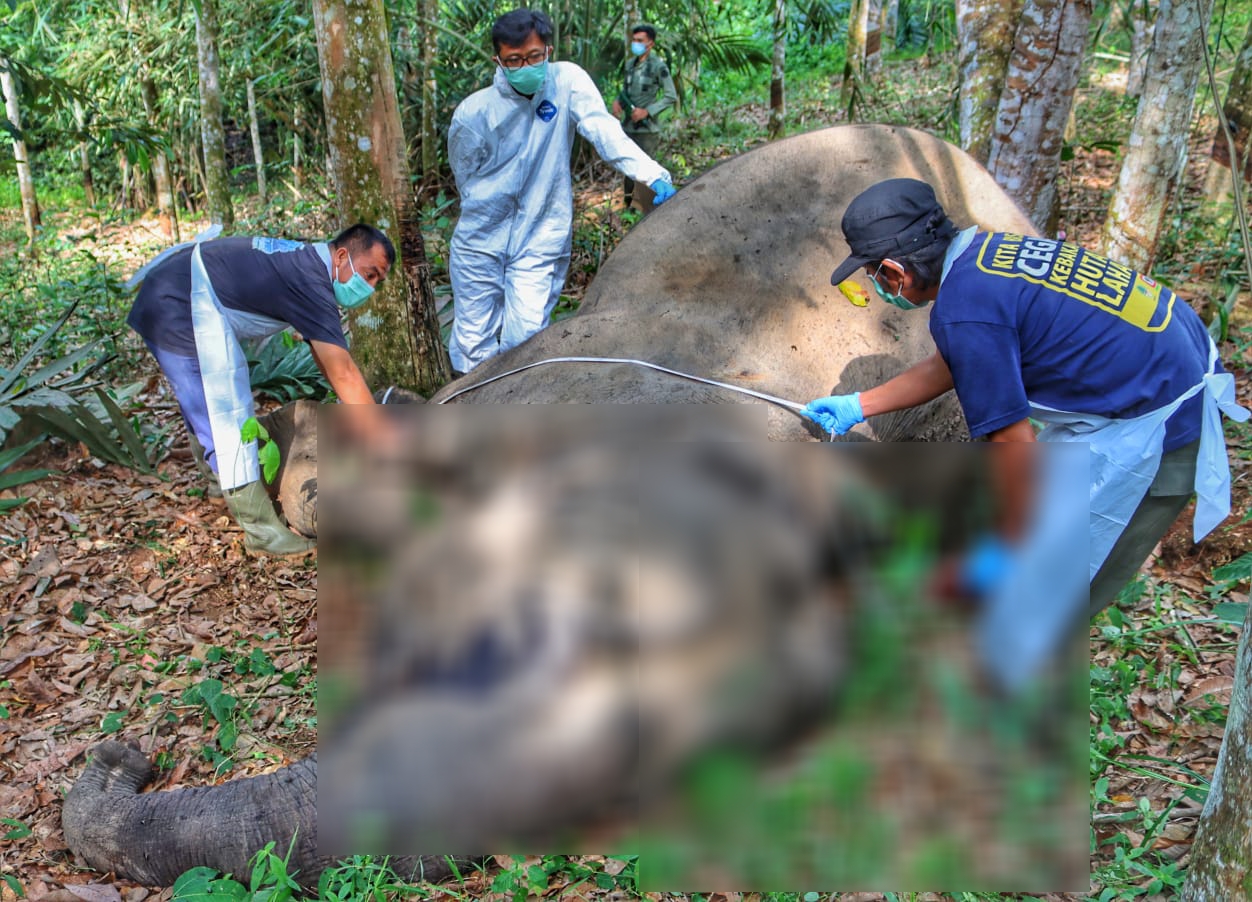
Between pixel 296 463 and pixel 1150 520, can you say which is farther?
pixel 296 463

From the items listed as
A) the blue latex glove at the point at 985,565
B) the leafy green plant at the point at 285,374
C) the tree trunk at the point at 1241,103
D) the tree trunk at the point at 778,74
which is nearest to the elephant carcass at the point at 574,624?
the blue latex glove at the point at 985,565

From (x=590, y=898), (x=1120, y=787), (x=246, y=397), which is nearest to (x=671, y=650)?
(x=590, y=898)

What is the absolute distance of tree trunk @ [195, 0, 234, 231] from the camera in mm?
7418

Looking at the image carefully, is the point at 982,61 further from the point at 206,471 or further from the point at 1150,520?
the point at 206,471

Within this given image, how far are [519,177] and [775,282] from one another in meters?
1.46

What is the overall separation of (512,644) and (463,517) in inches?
7.1

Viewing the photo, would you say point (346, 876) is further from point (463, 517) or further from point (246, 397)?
point (246, 397)

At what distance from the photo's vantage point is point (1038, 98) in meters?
4.75

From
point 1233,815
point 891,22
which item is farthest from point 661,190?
point 891,22

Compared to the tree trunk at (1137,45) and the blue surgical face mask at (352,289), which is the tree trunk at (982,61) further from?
the tree trunk at (1137,45)

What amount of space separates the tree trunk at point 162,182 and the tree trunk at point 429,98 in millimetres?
4226

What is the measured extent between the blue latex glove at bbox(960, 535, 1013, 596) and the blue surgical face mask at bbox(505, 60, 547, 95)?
380cm

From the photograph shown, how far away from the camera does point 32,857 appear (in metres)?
3.08

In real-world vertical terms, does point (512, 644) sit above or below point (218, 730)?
above
